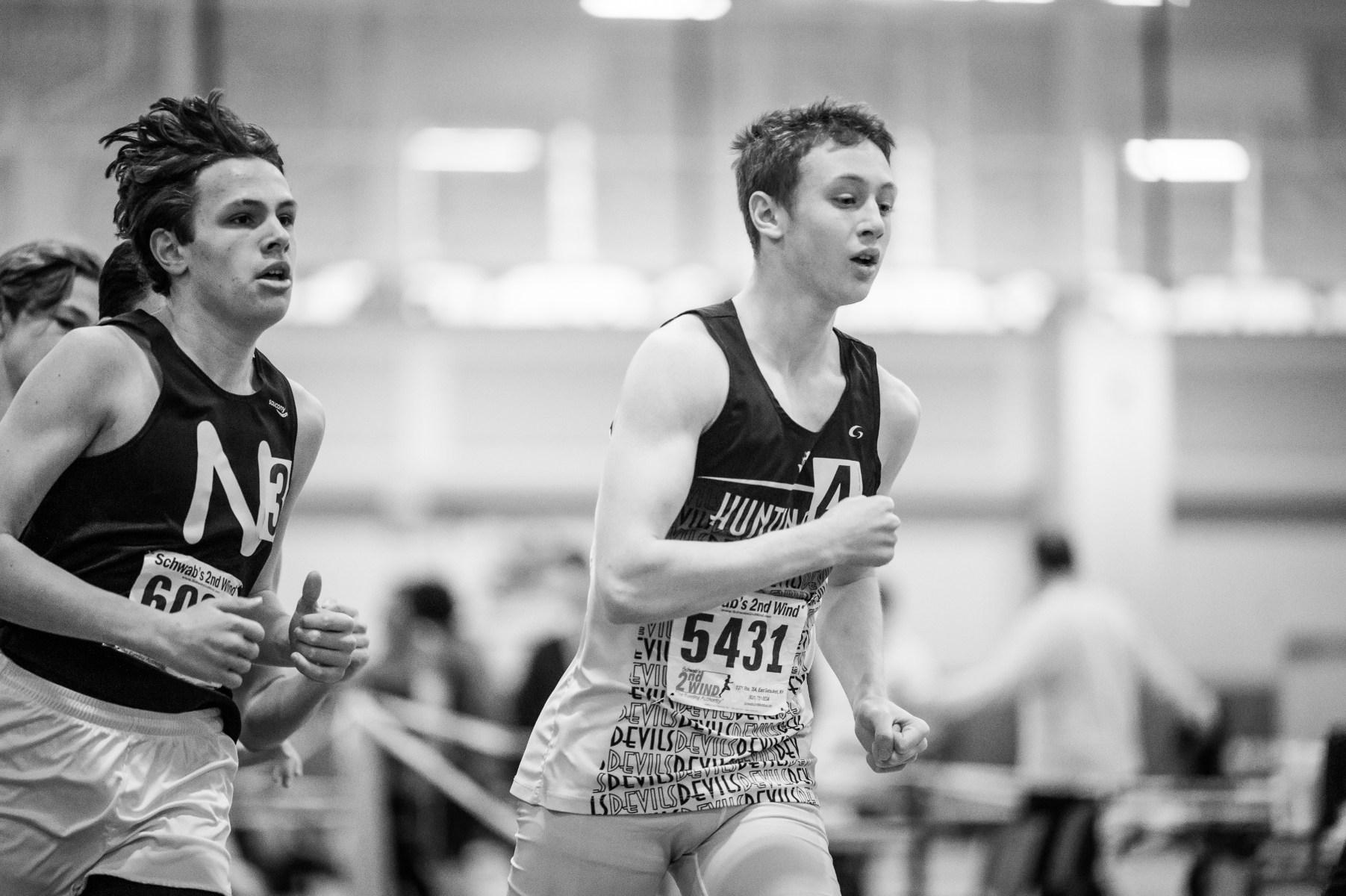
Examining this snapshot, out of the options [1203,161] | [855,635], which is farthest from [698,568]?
[1203,161]

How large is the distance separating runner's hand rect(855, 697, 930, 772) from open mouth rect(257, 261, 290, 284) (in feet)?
3.88

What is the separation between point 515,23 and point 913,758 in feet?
45.1

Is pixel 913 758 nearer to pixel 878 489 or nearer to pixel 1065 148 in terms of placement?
pixel 878 489

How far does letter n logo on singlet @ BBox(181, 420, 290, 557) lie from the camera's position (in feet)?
7.66

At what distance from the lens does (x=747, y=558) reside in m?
2.23

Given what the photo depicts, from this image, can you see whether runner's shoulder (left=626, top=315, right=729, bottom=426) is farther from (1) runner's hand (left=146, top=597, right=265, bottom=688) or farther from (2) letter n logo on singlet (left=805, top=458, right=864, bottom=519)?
(1) runner's hand (left=146, top=597, right=265, bottom=688)

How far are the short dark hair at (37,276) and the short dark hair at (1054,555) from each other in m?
4.70

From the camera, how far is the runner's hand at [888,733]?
7.95ft

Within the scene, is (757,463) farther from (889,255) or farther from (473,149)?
(473,149)

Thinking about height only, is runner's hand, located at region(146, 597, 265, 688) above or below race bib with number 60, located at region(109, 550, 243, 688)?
below

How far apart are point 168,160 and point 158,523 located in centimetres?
59

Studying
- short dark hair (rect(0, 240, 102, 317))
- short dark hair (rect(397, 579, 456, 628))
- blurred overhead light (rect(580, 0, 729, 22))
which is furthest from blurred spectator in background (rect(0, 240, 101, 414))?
blurred overhead light (rect(580, 0, 729, 22))

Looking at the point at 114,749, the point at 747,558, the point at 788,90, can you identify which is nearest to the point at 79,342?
the point at 114,749

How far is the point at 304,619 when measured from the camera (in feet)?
7.66
